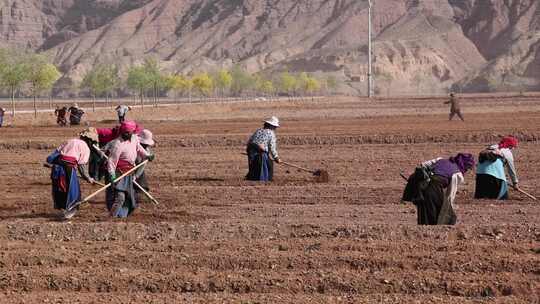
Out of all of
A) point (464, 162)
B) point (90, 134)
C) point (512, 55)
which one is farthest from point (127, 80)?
point (512, 55)

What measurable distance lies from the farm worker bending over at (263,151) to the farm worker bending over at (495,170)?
375cm

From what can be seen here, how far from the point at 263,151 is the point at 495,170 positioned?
14.4 feet

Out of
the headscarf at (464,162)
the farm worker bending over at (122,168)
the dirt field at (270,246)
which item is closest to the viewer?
the dirt field at (270,246)

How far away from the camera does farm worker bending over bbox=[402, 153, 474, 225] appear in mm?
12781

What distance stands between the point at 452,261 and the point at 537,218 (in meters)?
4.15

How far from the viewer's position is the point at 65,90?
171 metres

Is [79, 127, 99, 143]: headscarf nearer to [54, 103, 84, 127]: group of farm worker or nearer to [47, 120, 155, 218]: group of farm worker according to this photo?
[47, 120, 155, 218]: group of farm worker

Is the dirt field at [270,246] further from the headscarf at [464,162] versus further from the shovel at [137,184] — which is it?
the headscarf at [464,162]

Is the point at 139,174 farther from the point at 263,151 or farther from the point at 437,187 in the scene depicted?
the point at 437,187

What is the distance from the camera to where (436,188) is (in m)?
12.8

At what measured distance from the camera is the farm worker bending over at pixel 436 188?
1278cm

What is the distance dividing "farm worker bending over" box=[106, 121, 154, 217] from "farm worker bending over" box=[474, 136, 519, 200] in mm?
5304

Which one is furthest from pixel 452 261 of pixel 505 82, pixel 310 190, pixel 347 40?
pixel 347 40

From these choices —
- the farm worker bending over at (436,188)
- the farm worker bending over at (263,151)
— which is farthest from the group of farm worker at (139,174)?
the farm worker bending over at (263,151)
